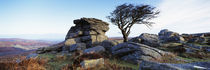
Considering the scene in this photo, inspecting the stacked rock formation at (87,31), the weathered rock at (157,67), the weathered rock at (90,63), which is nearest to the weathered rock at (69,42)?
the stacked rock formation at (87,31)

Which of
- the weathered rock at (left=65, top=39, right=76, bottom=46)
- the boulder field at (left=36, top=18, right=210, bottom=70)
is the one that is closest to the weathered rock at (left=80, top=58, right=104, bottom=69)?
the boulder field at (left=36, top=18, right=210, bottom=70)

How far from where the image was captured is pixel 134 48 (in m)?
10.1

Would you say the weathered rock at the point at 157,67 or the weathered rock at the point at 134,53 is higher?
the weathered rock at the point at 157,67

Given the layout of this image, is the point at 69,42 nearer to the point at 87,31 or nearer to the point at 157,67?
the point at 87,31

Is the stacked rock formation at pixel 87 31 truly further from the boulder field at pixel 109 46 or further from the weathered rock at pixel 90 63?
the weathered rock at pixel 90 63

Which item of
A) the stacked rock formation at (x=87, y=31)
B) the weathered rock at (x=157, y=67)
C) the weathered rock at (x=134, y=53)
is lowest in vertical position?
the weathered rock at (x=134, y=53)

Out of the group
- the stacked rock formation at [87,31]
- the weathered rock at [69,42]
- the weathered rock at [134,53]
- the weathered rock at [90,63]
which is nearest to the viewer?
the weathered rock at [90,63]

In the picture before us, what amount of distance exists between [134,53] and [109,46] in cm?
591

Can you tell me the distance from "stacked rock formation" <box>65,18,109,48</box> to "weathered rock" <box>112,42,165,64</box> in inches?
411

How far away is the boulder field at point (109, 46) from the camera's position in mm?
9246

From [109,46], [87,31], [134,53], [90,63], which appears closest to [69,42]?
[87,31]

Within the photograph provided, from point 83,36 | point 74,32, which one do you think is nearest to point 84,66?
point 83,36

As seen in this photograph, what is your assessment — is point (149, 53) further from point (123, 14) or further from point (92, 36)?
point (123, 14)

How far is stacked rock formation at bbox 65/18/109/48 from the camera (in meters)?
20.9
